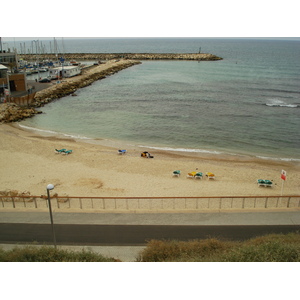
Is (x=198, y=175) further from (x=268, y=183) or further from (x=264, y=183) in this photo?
(x=268, y=183)

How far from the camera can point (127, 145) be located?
28.3m

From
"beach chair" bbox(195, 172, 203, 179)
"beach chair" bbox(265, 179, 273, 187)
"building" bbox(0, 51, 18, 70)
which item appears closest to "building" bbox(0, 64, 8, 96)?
"building" bbox(0, 51, 18, 70)

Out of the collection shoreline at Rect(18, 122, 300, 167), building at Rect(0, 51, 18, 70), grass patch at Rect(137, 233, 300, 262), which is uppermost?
building at Rect(0, 51, 18, 70)

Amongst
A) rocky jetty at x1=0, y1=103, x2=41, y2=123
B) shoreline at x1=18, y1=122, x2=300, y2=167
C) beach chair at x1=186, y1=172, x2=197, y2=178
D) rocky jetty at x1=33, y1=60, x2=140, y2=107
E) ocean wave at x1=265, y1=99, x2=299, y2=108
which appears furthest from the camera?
rocky jetty at x1=33, y1=60, x2=140, y2=107

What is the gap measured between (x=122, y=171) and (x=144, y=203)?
636 centimetres

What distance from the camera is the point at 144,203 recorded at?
1510cm

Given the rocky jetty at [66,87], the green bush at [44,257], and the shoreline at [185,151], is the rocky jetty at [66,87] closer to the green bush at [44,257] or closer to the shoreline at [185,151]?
the shoreline at [185,151]

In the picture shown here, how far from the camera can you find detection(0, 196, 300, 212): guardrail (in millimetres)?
14586

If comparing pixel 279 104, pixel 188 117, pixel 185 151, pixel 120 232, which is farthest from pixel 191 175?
pixel 279 104

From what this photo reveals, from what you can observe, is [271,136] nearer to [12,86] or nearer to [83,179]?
[83,179]

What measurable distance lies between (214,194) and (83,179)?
821cm

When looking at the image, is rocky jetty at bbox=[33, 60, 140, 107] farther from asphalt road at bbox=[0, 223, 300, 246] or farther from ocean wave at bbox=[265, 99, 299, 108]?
asphalt road at bbox=[0, 223, 300, 246]

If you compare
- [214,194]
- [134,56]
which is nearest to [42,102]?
[214,194]

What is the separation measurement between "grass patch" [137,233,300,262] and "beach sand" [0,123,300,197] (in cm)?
736
